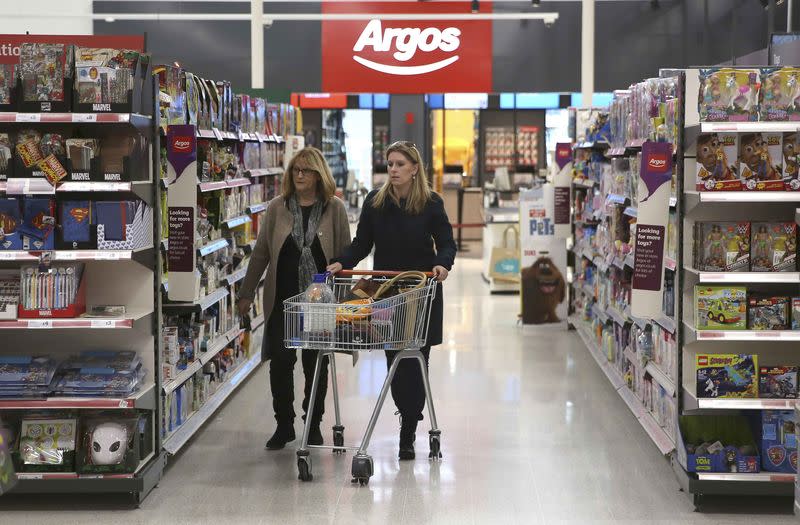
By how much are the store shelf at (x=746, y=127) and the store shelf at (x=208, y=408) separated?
302 centimetres

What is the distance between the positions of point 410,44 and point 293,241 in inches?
227

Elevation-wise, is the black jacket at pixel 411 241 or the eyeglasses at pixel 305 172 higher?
the eyeglasses at pixel 305 172

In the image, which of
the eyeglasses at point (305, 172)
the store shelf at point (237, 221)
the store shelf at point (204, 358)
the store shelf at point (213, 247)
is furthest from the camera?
the store shelf at point (237, 221)

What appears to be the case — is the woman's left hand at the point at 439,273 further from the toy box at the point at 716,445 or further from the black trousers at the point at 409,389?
the toy box at the point at 716,445

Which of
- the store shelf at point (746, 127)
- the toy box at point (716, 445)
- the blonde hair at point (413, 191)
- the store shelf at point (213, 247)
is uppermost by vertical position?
the store shelf at point (746, 127)

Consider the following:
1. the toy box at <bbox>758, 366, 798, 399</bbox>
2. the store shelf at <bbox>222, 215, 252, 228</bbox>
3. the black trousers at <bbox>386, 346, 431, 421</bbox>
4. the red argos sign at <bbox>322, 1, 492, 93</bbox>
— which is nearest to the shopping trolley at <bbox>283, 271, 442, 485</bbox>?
the black trousers at <bbox>386, 346, 431, 421</bbox>

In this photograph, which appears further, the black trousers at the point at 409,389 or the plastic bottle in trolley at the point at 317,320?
the black trousers at the point at 409,389

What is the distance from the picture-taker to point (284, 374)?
5996 millimetres

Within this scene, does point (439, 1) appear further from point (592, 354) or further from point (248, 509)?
point (248, 509)

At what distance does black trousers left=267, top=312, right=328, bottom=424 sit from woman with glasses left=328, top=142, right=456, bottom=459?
1.72ft

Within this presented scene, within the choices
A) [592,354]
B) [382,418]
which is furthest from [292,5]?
[382,418]

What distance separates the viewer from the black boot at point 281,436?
19.7 ft

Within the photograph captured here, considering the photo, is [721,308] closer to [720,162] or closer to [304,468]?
[720,162]

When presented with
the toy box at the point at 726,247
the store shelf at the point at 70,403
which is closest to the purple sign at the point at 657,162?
the toy box at the point at 726,247
